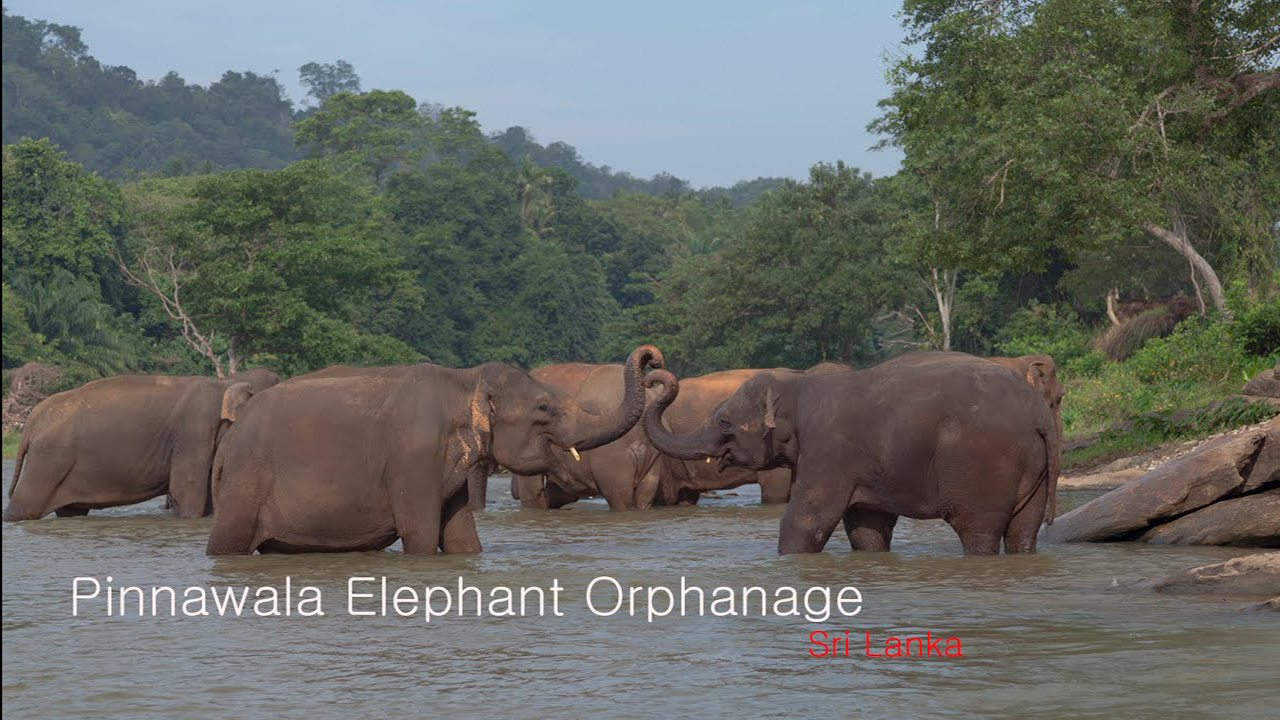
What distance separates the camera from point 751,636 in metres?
8.38

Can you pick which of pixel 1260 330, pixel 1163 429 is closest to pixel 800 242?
pixel 1260 330

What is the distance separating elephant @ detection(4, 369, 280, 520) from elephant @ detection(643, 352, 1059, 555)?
7373 millimetres

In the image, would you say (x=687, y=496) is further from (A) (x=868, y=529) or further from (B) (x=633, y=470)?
(A) (x=868, y=529)

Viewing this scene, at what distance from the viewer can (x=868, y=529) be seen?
39.8 ft

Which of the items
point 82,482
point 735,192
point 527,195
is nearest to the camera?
point 82,482

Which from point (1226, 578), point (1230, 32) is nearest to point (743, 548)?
point (1226, 578)

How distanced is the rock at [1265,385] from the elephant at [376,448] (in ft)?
33.3

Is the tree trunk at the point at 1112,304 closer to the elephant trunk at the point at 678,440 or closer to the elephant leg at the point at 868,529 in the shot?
the elephant trunk at the point at 678,440

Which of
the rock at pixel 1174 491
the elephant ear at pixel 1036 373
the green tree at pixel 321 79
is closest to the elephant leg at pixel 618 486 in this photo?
the elephant ear at pixel 1036 373

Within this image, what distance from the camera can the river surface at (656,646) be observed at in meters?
6.69

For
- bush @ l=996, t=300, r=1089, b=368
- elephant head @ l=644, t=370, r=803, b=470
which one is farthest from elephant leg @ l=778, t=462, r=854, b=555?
bush @ l=996, t=300, r=1089, b=368

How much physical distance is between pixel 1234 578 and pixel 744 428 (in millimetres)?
4230

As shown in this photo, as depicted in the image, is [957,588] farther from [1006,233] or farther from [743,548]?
[1006,233]

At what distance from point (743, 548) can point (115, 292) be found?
47.5 m
